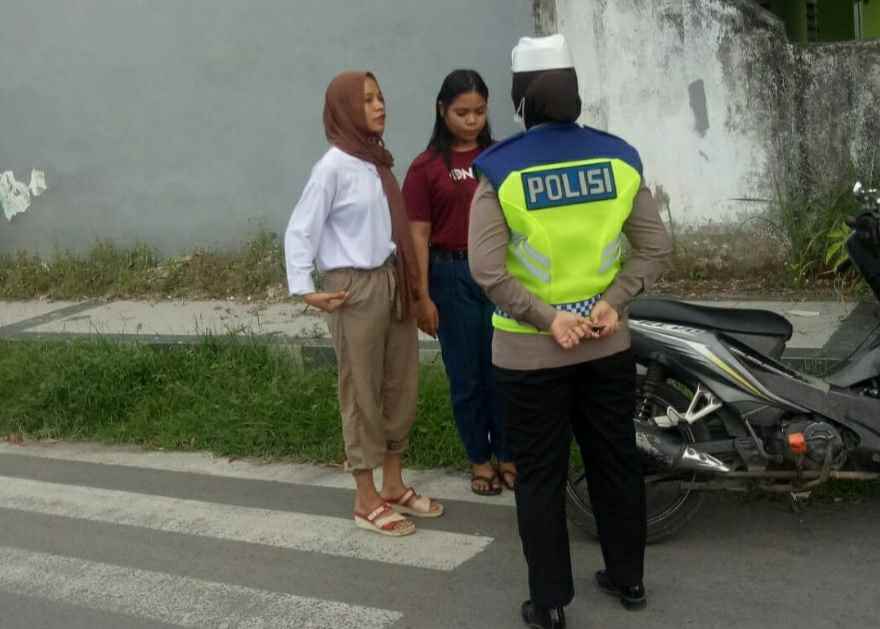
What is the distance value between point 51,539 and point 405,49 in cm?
461

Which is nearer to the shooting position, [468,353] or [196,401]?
[468,353]

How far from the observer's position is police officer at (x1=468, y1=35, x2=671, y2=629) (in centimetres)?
332

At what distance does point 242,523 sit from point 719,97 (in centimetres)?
391

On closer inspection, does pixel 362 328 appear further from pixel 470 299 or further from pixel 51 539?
pixel 51 539

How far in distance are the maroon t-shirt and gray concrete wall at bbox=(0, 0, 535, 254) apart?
341cm

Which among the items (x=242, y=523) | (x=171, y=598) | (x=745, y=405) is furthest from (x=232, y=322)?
(x=745, y=405)

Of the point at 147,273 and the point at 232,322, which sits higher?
the point at 147,273

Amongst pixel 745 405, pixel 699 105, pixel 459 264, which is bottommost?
pixel 745 405

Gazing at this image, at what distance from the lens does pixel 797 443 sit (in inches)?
151

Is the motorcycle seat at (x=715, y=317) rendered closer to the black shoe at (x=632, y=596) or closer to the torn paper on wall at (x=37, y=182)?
the black shoe at (x=632, y=596)

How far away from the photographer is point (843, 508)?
4363 mm

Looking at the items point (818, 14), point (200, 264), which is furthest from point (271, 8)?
point (818, 14)

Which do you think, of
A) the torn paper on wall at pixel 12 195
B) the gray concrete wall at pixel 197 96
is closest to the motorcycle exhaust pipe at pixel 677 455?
the gray concrete wall at pixel 197 96

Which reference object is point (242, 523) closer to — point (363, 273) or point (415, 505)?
point (415, 505)
